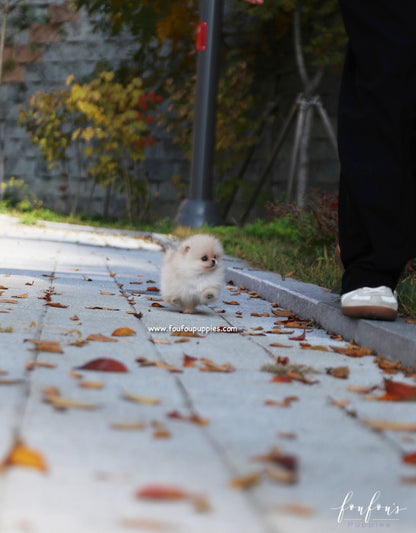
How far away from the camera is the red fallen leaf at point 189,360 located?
2564mm

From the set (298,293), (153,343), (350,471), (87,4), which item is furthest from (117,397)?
(87,4)

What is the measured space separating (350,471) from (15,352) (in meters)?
1.32

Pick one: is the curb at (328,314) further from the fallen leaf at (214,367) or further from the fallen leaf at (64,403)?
the fallen leaf at (64,403)

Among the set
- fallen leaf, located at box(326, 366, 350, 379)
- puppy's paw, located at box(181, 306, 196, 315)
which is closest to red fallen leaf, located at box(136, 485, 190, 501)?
fallen leaf, located at box(326, 366, 350, 379)

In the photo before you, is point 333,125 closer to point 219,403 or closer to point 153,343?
point 153,343

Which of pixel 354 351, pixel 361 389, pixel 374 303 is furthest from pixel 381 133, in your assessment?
pixel 361 389

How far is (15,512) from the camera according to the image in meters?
1.28

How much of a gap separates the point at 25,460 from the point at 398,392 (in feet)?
4.02

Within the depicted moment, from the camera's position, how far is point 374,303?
10.2 ft

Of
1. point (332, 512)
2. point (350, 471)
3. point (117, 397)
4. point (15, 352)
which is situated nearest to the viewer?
point (332, 512)

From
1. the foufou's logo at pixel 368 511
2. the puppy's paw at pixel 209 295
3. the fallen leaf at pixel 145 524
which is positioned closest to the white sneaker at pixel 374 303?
the puppy's paw at pixel 209 295

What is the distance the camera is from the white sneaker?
310 centimetres

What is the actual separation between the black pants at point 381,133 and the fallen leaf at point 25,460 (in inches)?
76.8

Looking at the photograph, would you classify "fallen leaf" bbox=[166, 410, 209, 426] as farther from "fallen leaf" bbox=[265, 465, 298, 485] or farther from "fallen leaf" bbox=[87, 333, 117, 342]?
"fallen leaf" bbox=[87, 333, 117, 342]
